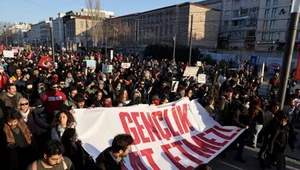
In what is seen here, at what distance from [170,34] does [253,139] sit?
4458 cm

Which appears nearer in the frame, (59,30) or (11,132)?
(11,132)

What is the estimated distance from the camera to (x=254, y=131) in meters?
6.04

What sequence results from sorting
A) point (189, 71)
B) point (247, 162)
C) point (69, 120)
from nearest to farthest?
point (69, 120), point (247, 162), point (189, 71)

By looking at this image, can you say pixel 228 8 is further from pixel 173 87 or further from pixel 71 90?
pixel 71 90

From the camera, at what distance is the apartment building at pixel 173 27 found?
4525 cm

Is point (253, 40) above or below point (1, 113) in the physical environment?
above

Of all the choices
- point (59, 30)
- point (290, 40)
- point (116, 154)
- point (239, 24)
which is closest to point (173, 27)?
point (239, 24)

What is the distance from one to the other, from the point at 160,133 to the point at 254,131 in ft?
8.78

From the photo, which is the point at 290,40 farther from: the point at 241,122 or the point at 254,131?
the point at 254,131

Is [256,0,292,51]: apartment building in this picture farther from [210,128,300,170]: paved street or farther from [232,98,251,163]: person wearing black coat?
[232,98,251,163]: person wearing black coat

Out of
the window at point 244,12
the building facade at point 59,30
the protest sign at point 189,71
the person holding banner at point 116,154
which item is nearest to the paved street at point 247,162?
the person holding banner at point 116,154

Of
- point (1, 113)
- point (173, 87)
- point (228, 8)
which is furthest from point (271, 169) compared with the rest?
point (228, 8)

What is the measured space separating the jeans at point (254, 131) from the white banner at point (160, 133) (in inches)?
29.9

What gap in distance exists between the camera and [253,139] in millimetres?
6152
